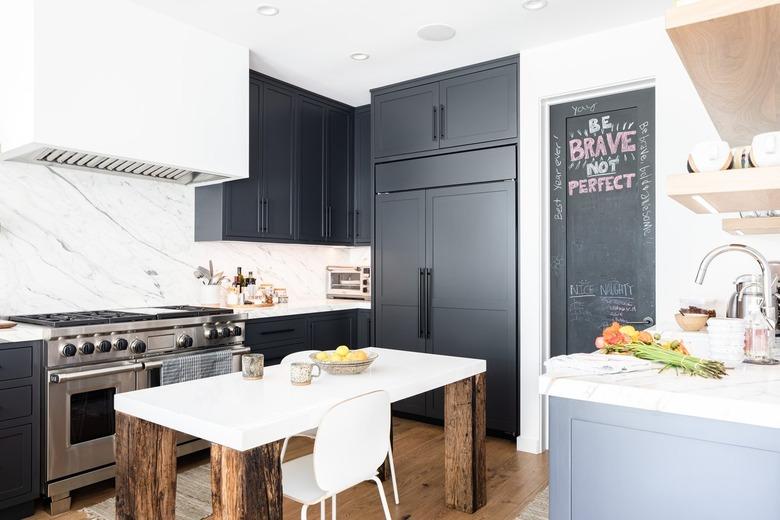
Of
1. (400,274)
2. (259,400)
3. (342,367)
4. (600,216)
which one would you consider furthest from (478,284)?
(259,400)

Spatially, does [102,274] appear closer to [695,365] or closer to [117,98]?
[117,98]

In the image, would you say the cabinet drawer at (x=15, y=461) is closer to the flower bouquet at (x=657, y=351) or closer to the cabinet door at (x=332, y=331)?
the cabinet door at (x=332, y=331)

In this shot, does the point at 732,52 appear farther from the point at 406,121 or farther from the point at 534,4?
the point at 406,121

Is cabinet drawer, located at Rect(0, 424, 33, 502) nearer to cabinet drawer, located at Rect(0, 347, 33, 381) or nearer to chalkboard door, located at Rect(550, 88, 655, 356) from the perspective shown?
cabinet drawer, located at Rect(0, 347, 33, 381)

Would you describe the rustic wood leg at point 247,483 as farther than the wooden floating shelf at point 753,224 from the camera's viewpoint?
No

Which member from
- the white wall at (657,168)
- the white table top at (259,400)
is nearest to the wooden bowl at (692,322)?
the white wall at (657,168)

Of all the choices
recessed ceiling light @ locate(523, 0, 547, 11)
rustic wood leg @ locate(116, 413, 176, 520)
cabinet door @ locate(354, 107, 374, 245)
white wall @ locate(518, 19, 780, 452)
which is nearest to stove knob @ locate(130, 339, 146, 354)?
rustic wood leg @ locate(116, 413, 176, 520)

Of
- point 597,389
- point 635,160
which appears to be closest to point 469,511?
point 597,389

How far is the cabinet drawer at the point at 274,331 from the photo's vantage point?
12.3 feet

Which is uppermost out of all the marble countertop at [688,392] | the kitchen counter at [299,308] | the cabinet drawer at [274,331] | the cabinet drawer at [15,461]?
the kitchen counter at [299,308]

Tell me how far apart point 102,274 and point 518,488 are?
281 cm

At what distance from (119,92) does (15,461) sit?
6.27 ft

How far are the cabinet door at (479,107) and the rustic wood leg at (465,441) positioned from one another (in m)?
1.87

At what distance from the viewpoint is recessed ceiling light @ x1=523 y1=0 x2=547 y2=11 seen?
3.00 meters
